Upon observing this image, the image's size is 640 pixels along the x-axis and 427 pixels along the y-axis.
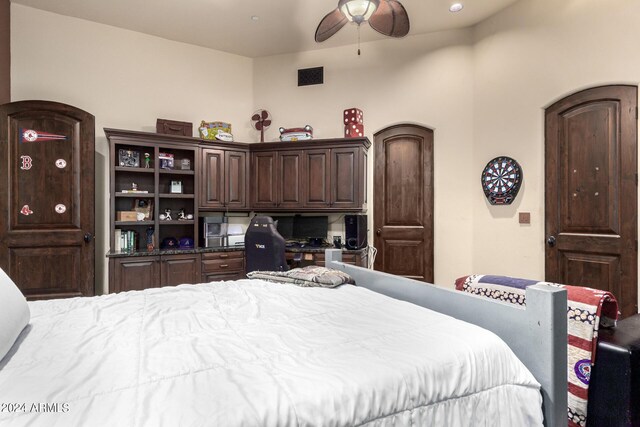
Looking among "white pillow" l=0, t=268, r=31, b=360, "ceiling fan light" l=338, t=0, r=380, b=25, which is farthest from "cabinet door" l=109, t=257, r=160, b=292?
"ceiling fan light" l=338, t=0, r=380, b=25

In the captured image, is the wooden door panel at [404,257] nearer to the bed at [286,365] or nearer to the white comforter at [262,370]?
the bed at [286,365]

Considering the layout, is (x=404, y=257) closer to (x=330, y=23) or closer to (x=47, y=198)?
(x=330, y=23)

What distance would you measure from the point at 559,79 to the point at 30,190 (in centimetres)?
523

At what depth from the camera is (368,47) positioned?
4.45m

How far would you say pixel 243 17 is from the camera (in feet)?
12.7

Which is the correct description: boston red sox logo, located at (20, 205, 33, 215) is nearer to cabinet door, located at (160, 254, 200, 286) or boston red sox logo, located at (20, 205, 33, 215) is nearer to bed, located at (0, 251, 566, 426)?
cabinet door, located at (160, 254, 200, 286)

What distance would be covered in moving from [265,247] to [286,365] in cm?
253

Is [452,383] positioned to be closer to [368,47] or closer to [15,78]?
[368,47]

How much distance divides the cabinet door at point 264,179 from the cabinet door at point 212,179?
40 centimetres

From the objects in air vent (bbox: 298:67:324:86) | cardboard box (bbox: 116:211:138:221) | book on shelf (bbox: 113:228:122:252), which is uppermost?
air vent (bbox: 298:67:324:86)

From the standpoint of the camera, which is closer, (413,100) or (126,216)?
(126,216)

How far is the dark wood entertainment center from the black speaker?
0.35 feet

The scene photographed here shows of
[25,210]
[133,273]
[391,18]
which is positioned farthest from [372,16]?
[25,210]

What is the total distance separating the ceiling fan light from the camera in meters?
2.55
